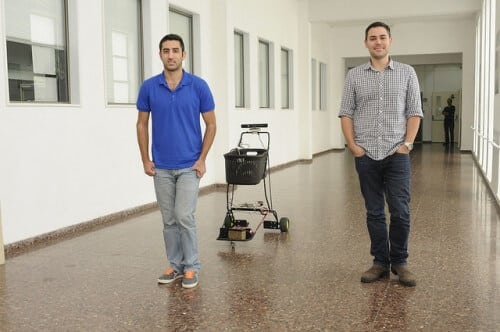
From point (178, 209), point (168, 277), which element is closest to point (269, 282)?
point (168, 277)

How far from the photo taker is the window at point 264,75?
40.7ft

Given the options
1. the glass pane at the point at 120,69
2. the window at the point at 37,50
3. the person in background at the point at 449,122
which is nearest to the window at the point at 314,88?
the person in background at the point at 449,122

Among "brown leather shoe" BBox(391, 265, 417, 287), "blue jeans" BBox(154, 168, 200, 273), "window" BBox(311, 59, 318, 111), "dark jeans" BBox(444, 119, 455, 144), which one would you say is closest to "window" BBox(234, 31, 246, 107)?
"window" BBox(311, 59, 318, 111)

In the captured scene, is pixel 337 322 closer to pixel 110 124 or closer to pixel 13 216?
pixel 13 216

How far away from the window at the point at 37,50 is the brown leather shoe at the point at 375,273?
353 centimetres

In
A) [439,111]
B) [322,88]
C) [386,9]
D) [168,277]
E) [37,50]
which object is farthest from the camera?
[439,111]

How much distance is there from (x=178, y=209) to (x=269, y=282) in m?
0.83

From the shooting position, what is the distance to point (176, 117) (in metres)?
3.88

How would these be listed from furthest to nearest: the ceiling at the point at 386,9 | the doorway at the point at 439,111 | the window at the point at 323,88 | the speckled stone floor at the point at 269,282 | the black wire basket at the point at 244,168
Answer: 1. the doorway at the point at 439,111
2. the window at the point at 323,88
3. the ceiling at the point at 386,9
4. the black wire basket at the point at 244,168
5. the speckled stone floor at the point at 269,282

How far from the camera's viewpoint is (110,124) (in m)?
6.63

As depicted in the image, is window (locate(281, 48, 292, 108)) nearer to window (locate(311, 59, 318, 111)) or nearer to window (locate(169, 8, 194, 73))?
window (locate(311, 59, 318, 111))

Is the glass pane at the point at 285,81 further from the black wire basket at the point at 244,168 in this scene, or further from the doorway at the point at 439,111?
the doorway at the point at 439,111

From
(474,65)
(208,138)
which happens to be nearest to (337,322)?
(208,138)

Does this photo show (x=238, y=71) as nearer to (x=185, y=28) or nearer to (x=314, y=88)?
(x=185, y=28)
